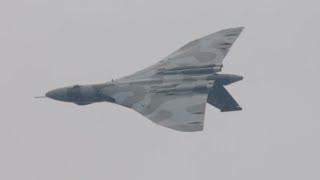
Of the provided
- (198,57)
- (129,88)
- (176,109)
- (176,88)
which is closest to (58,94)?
(129,88)

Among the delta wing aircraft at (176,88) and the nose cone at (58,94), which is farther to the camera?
the nose cone at (58,94)

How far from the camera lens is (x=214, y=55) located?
9975 centimetres

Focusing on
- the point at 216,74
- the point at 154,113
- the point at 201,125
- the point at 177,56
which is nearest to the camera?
the point at 201,125

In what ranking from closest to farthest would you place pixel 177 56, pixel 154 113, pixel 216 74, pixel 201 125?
pixel 201 125 < pixel 154 113 < pixel 216 74 < pixel 177 56

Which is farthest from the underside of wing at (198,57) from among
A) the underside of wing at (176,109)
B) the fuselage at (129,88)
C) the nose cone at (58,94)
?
the nose cone at (58,94)

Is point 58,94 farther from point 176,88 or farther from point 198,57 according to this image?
point 198,57

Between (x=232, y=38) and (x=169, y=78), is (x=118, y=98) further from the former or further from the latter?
(x=232, y=38)

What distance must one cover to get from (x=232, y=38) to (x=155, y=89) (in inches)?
486

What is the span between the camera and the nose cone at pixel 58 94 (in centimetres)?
9800

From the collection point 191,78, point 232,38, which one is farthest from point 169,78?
point 232,38

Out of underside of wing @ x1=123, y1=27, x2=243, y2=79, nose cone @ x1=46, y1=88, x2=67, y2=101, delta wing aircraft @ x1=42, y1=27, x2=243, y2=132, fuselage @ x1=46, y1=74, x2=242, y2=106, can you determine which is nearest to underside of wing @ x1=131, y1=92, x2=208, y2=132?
delta wing aircraft @ x1=42, y1=27, x2=243, y2=132

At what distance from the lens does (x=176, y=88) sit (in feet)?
304

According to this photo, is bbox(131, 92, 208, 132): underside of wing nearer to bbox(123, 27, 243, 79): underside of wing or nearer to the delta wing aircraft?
the delta wing aircraft

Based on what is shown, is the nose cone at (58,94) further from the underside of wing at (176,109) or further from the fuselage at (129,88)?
the underside of wing at (176,109)
